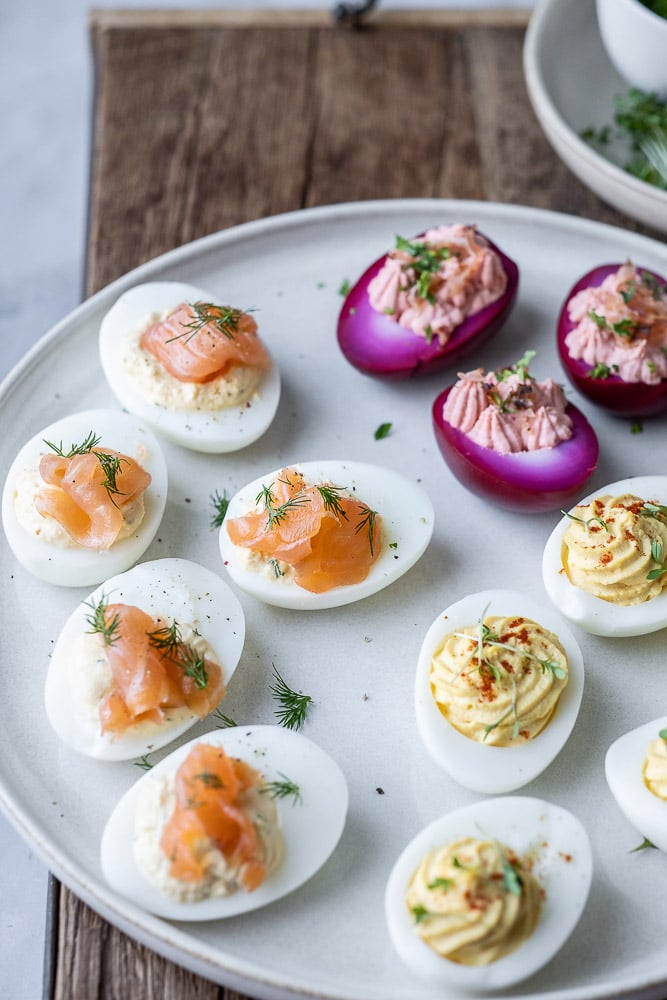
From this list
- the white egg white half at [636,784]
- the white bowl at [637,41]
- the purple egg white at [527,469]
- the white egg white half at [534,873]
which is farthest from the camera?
the white bowl at [637,41]

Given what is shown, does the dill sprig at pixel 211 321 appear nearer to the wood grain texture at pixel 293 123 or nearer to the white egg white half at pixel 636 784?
the wood grain texture at pixel 293 123

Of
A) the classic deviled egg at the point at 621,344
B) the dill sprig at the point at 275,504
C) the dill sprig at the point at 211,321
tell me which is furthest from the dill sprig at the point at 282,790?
the classic deviled egg at the point at 621,344

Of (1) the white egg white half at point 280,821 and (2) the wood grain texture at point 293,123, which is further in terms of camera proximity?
(2) the wood grain texture at point 293,123

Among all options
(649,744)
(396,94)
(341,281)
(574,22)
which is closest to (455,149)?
(396,94)

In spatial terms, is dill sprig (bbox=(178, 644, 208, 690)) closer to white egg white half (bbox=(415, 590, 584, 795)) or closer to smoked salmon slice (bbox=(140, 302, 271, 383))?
white egg white half (bbox=(415, 590, 584, 795))

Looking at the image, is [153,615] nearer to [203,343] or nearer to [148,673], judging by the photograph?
[148,673]

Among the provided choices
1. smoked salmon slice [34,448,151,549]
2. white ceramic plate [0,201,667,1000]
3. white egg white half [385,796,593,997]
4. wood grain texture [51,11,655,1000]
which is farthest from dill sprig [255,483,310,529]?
wood grain texture [51,11,655,1000]
